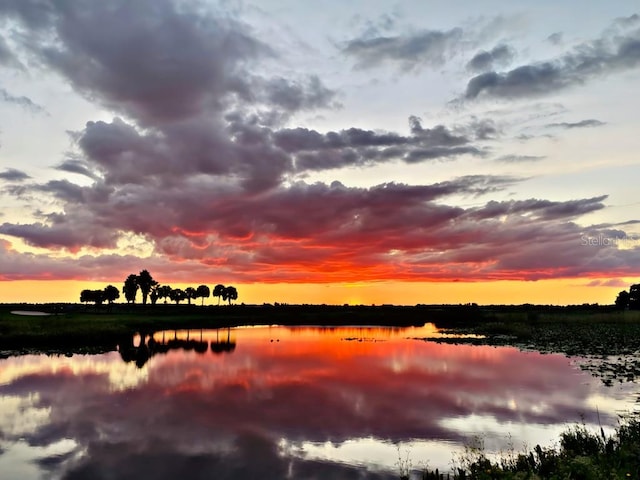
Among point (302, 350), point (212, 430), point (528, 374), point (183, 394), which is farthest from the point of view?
point (302, 350)

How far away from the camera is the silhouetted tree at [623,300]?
169300 millimetres

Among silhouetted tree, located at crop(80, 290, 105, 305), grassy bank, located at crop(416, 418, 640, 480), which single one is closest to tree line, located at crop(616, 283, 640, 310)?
grassy bank, located at crop(416, 418, 640, 480)

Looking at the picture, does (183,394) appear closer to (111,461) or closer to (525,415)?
(111,461)

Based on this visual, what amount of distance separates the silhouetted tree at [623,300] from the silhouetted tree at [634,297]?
3876mm

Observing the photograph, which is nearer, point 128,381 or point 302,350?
point 128,381

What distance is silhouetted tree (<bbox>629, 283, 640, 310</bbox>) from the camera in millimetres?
160250

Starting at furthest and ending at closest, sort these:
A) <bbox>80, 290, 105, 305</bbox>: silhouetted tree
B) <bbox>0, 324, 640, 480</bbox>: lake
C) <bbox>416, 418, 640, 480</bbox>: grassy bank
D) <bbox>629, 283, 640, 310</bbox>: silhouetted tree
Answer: <bbox>80, 290, 105, 305</bbox>: silhouetted tree
<bbox>629, 283, 640, 310</bbox>: silhouetted tree
<bbox>0, 324, 640, 480</bbox>: lake
<bbox>416, 418, 640, 480</bbox>: grassy bank

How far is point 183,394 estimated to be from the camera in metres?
33.5

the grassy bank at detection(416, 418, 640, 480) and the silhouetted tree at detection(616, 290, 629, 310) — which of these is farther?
the silhouetted tree at detection(616, 290, 629, 310)

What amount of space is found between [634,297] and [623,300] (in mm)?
8804

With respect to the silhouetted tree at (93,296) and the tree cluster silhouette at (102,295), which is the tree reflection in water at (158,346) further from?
the silhouetted tree at (93,296)

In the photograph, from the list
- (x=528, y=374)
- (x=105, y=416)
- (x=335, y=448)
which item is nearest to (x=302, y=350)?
(x=528, y=374)

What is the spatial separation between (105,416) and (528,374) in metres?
33.3

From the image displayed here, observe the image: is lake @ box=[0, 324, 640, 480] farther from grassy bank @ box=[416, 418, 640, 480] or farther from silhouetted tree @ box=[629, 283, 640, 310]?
silhouetted tree @ box=[629, 283, 640, 310]
